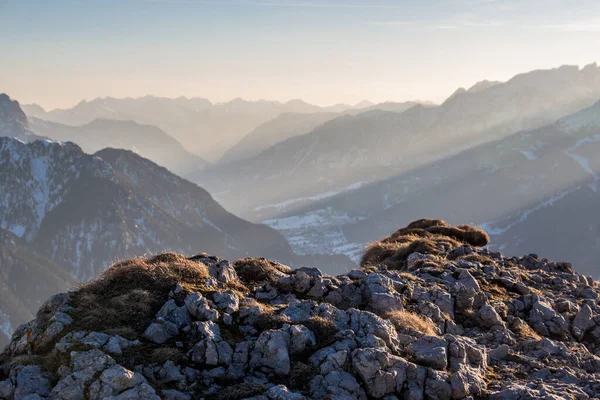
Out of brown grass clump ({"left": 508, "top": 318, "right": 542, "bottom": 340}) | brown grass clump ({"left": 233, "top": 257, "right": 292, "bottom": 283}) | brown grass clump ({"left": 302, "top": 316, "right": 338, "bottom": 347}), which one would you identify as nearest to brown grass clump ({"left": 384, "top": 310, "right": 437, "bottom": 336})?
brown grass clump ({"left": 302, "top": 316, "right": 338, "bottom": 347})

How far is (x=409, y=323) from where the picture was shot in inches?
875

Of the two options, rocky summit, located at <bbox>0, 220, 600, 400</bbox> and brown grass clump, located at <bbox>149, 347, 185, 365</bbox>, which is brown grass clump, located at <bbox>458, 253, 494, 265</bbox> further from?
brown grass clump, located at <bbox>149, 347, 185, 365</bbox>

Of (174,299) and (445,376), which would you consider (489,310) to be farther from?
(174,299)

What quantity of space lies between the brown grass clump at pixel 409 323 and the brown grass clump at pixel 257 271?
20.2 ft

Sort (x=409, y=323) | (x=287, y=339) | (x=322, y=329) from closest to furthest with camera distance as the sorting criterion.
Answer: (x=287, y=339) < (x=322, y=329) < (x=409, y=323)

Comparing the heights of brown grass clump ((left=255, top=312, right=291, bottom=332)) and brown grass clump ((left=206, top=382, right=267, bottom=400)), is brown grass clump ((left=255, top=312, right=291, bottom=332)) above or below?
above

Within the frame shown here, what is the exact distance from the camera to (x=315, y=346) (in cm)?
1953

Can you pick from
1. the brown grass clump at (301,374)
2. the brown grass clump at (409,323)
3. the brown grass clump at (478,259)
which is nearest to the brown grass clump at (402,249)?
the brown grass clump at (478,259)

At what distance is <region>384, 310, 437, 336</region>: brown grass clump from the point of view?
2175 cm

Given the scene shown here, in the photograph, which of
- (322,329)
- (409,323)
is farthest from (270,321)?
(409,323)

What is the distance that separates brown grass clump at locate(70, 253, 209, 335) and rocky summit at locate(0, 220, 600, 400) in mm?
69

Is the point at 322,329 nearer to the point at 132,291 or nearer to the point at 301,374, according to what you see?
the point at 301,374

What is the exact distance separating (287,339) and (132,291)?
703cm

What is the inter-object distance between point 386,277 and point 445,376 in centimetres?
800
